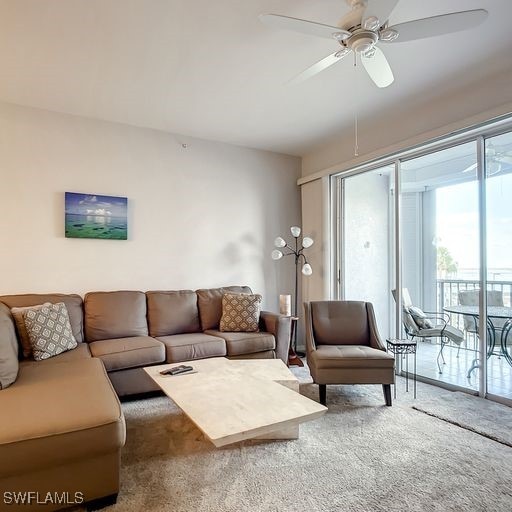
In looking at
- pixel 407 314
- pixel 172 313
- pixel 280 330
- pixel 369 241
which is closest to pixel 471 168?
pixel 369 241

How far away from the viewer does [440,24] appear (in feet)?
5.93

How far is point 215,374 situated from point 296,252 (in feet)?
9.40

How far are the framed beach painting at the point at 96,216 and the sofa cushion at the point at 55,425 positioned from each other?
196cm

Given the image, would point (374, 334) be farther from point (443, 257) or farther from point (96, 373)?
point (96, 373)

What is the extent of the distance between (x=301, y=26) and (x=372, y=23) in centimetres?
36

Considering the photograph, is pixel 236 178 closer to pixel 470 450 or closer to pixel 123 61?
pixel 123 61

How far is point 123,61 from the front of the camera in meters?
2.70

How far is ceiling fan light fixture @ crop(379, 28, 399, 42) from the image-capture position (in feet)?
6.23

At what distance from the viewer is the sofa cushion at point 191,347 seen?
3.12m

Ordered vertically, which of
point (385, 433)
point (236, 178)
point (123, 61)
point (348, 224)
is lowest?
point (385, 433)

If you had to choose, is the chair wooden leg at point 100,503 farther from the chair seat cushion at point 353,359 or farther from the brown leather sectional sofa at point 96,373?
the chair seat cushion at point 353,359

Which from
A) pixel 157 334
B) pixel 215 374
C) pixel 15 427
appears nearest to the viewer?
pixel 15 427

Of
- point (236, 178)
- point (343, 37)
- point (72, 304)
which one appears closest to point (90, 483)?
point (72, 304)

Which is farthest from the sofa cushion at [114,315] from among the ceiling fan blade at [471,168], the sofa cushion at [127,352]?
the ceiling fan blade at [471,168]
